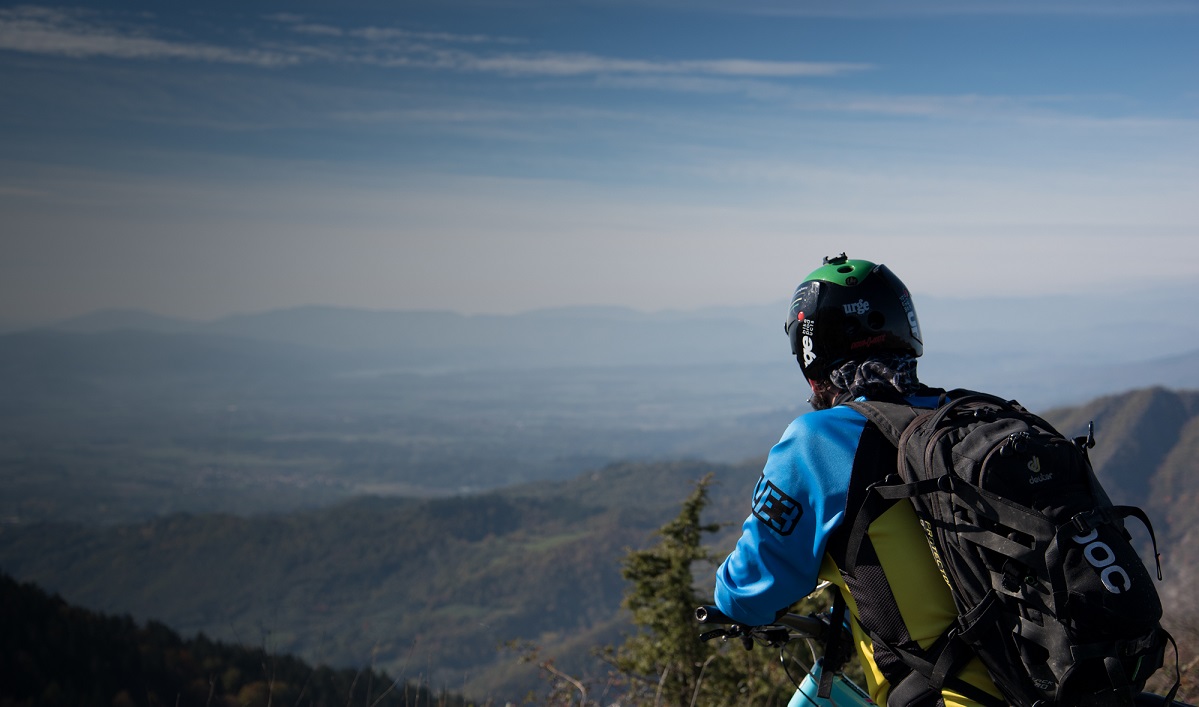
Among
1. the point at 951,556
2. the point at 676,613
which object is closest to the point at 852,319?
the point at 951,556

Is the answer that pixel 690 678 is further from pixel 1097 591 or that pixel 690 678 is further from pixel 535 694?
pixel 1097 591

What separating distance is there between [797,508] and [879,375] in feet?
2.45

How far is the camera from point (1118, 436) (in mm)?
197625

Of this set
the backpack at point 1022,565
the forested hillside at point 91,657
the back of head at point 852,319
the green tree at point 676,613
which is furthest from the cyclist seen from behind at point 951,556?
the forested hillside at point 91,657

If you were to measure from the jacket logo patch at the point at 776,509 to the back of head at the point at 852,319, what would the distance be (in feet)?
2.60

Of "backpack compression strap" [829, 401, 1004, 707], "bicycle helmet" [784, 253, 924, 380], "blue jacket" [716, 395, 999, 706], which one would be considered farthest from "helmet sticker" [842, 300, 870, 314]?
"backpack compression strap" [829, 401, 1004, 707]

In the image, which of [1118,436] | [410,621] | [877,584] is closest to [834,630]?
[877,584]

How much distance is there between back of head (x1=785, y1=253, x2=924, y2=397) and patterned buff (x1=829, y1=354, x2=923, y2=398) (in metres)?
0.03

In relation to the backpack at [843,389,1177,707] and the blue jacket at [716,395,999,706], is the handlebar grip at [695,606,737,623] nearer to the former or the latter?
the blue jacket at [716,395,999,706]

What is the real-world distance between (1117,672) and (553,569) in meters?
193

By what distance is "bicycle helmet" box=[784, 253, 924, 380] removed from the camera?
3.66 meters

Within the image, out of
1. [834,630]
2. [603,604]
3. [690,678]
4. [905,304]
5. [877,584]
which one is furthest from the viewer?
[603,604]

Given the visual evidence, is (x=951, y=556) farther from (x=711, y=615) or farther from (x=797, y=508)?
(x=711, y=615)

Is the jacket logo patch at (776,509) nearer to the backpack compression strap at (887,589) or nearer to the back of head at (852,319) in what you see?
the backpack compression strap at (887,589)
